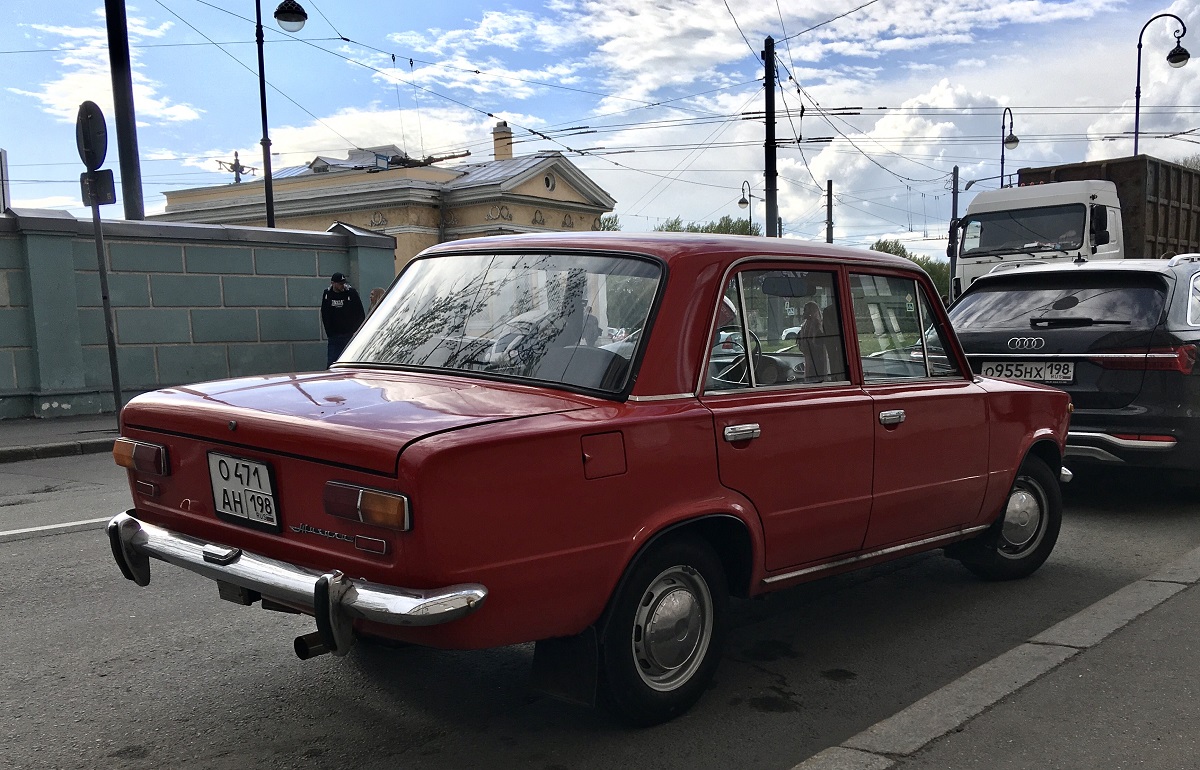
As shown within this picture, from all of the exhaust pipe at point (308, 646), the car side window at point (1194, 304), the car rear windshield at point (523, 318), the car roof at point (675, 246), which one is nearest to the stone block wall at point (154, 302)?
the car rear windshield at point (523, 318)

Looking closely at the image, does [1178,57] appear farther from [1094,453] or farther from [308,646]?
[308,646]

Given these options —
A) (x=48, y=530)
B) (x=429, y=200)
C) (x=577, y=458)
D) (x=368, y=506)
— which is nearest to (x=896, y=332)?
(x=577, y=458)

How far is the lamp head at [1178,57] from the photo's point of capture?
28.2 meters

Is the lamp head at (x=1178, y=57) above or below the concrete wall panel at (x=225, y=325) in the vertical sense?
above

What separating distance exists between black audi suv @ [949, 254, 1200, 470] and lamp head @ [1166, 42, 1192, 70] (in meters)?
25.4

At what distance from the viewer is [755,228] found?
66.5 metres

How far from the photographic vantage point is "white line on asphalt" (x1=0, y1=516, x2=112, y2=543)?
249 inches

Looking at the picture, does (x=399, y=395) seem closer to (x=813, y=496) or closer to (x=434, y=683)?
(x=434, y=683)

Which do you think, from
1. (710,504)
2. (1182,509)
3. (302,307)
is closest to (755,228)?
(302,307)

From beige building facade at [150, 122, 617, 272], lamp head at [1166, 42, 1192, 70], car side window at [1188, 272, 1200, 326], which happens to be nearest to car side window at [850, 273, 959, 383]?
car side window at [1188, 272, 1200, 326]

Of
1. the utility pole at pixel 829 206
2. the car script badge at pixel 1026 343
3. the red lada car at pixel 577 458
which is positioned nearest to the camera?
the red lada car at pixel 577 458

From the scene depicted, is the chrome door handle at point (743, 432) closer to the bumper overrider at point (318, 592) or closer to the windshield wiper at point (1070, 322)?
the bumper overrider at point (318, 592)

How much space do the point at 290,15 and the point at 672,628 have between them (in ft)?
63.8

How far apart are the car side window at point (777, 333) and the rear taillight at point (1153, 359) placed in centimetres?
352
